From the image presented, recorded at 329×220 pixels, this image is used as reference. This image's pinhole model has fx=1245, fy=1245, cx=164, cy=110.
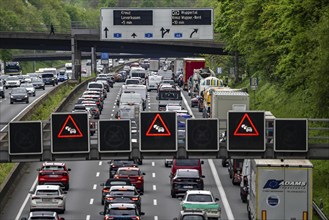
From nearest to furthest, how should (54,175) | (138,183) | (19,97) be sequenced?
(138,183), (54,175), (19,97)

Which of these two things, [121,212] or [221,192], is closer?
[121,212]

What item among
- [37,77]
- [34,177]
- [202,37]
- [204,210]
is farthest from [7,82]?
[204,210]

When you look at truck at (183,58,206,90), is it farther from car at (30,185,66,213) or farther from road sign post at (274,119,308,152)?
road sign post at (274,119,308,152)

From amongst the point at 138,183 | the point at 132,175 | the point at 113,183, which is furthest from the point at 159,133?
the point at 138,183

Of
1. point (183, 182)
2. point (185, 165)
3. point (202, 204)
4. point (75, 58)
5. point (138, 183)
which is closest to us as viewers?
point (202, 204)

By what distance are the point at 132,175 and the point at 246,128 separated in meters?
14.1

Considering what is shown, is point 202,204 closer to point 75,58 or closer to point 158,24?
point 158,24

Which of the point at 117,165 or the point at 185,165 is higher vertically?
the point at 185,165

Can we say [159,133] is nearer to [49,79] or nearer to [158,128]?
[158,128]

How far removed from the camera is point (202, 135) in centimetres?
→ 4794

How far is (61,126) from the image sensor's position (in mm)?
48062

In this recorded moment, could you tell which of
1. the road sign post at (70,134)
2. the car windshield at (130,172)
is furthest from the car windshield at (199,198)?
the car windshield at (130,172)

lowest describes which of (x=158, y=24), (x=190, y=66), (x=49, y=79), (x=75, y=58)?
(x=49, y=79)

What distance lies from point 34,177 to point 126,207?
70.7ft
